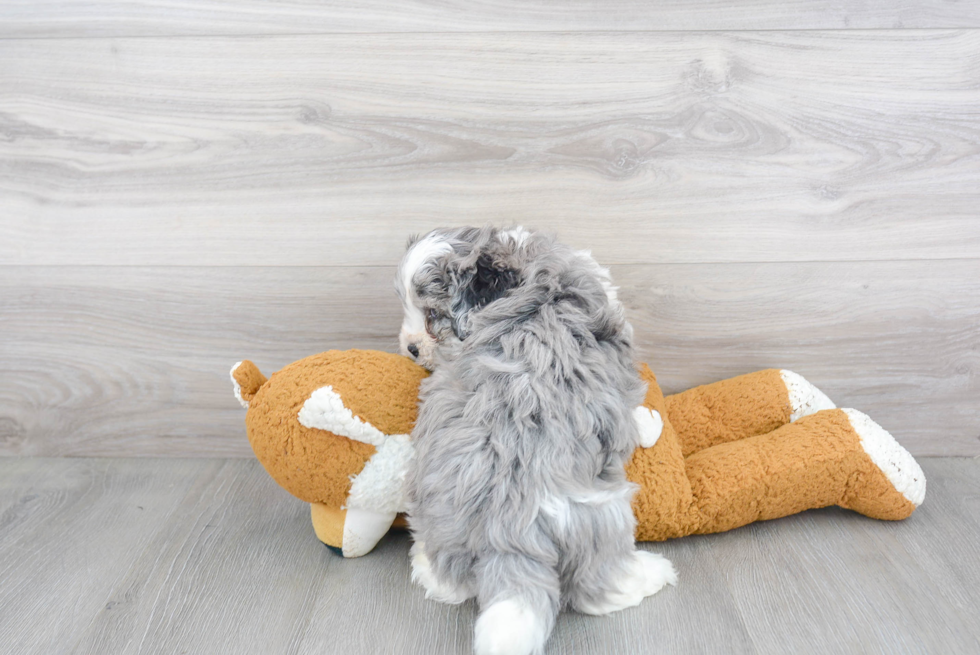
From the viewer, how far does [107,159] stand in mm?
1231

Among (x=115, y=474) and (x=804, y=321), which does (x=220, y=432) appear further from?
(x=804, y=321)

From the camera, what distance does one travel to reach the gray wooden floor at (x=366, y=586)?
2.87ft

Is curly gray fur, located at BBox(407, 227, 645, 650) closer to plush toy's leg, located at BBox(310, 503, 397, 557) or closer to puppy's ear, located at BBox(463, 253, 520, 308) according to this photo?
puppy's ear, located at BBox(463, 253, 520, 308)

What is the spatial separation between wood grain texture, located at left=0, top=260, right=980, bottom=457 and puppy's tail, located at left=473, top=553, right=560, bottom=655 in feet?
1.79

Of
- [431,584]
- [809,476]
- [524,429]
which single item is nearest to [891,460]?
[809,476]

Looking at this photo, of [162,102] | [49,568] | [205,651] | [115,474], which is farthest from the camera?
[115,474]

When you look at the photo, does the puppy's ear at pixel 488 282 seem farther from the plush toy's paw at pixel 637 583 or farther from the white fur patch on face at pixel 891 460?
the white fur patch on face at pixel 891 460

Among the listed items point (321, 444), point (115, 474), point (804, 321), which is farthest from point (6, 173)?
point (804, 321)

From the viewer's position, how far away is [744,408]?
1178 mm

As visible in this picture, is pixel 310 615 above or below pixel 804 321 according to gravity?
below

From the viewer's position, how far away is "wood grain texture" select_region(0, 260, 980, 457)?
1231 millimetres

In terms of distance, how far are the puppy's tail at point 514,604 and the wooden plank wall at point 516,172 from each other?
569 mm

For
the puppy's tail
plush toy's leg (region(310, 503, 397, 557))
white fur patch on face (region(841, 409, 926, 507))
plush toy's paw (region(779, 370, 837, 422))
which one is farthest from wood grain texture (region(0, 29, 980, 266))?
the puppy's tail

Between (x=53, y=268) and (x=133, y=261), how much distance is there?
0.15 meters
